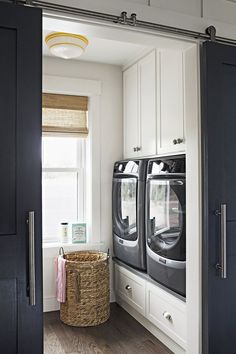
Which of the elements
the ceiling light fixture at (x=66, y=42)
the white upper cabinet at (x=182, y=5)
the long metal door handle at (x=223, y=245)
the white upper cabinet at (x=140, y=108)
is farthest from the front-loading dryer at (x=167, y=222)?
the ceiling light fixture at (x=66, y=42)

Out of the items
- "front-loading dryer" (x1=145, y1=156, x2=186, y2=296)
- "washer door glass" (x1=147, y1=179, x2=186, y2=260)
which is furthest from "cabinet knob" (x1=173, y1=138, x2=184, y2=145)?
"washer door glass" (x1=147, y1=179, x2=186, y2=260)

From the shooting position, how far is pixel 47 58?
3.51 metres

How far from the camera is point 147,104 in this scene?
317 centimetres

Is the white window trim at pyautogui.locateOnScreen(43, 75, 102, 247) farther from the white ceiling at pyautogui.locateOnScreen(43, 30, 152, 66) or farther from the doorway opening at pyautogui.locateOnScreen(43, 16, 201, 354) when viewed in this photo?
the white ceiling at pyautogui.locateOnScreen(43, 30, 152, 66)

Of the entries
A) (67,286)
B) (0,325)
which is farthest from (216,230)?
(67,286)

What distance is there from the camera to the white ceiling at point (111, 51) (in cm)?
317

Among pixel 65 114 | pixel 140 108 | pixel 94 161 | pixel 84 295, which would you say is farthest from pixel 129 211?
pixel 65 114

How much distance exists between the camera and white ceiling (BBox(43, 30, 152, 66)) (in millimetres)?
3174

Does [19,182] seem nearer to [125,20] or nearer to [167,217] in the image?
[125,20]

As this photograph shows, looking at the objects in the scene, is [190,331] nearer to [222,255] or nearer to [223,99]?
[222,255]

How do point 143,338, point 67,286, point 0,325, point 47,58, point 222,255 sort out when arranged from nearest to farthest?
point 0,325 < point 222,255 < point 143,338 < point 67,286 < point 47,58

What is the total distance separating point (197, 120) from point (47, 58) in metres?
2.08

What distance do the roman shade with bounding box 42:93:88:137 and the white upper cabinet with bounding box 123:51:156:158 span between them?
453 millimetres

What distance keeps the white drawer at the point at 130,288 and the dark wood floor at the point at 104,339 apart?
0.18 metres
